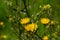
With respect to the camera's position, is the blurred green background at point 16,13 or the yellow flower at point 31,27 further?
the blurred green background at point 16,13

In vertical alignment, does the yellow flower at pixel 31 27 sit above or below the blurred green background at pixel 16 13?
above

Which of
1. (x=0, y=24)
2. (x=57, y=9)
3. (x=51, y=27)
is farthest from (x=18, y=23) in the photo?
(x=57, y=9)

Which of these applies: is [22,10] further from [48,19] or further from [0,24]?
[0,24]

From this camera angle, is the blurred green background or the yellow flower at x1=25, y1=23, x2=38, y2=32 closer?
the yellow flower at x1=25, y1=23, x2=38, y2=32

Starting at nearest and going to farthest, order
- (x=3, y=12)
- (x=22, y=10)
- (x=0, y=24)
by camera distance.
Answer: (x=22, y=10)
(x=0, y=24)
(x=3, y=12)

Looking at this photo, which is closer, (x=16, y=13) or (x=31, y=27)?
(x=31, y=27)

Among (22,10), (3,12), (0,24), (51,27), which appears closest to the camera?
(51,27)

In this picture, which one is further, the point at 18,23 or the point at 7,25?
the point at 7,25

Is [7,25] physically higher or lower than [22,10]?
lower

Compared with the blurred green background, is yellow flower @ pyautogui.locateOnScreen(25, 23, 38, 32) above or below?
above
